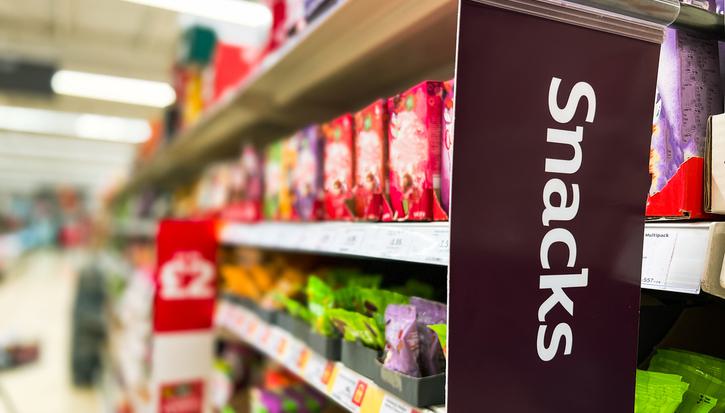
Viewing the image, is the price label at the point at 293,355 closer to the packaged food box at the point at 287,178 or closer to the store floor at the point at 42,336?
the packaged food box at the point at 287,178

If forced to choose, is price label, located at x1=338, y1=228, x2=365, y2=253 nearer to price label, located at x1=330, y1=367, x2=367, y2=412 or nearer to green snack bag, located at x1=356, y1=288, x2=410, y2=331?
green snack bag, located at x1=356, y1=288, x2=410, y2=331

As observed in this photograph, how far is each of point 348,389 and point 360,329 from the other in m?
0.12

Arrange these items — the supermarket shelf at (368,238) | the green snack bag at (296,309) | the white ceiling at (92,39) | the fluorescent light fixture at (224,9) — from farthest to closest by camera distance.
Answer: the white ceiling at (92,39)
the fluorescent light fixture at (224,9)
the green snack bag at (296,309)
the supermarket shelf at (368,238)

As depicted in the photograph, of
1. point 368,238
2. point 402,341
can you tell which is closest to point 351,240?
point 368,238

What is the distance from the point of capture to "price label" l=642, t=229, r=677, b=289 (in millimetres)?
795

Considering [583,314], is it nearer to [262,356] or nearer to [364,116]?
[364,116]

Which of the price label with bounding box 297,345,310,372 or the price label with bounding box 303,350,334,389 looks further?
the price label with bounding box 297,345,310,372

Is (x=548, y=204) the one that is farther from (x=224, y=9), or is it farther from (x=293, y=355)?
(x=224, y=9)

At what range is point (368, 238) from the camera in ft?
3.75

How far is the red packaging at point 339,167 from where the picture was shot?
1.36 meters

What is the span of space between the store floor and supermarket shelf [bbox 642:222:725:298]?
4.74 m

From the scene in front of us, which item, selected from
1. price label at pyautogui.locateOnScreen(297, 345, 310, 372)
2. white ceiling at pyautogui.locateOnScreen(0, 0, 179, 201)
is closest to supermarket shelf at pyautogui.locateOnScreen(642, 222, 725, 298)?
price label at pyautogui.locateOnScreen(297, 345, 310, 372)

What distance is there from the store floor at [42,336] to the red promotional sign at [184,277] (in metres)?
2.93

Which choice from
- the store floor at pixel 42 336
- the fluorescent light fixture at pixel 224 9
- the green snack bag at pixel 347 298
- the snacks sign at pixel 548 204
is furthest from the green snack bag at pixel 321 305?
the store floor at pixel 42 336
